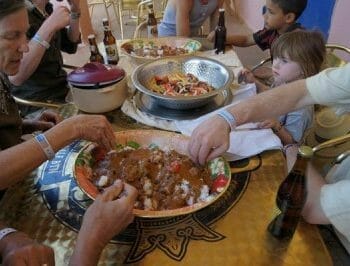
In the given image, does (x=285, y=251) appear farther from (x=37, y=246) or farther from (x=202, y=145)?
(x=37, y=246)

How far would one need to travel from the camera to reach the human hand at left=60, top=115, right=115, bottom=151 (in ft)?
3.40

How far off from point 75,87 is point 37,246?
0.73 m

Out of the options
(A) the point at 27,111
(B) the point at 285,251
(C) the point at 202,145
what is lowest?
(A) the point at 27,111

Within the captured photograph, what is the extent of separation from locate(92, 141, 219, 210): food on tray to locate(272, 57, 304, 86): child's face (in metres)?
0.81

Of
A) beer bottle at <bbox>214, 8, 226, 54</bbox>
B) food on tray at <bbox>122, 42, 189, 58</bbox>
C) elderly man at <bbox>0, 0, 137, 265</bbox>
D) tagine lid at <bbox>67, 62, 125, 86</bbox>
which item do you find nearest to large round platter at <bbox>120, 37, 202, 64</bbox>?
food on tray at <bbox>122, 42, 189, 58</bbox>

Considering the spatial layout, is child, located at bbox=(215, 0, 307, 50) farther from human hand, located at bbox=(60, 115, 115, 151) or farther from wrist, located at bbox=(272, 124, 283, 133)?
human hand, located at bbox=(60, 115, 115, 151)

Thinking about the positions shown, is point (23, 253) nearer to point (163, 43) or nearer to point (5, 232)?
point (5, 232)

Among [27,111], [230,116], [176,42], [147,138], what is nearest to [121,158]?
[147,138]

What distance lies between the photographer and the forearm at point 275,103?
110 cm

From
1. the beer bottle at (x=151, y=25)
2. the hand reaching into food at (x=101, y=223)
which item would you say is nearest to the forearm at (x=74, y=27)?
the beer bottle at (x=151, y=25)

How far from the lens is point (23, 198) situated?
3.17ft

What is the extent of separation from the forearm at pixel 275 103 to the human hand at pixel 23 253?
0.70m

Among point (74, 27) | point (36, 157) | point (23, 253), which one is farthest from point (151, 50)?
point (23, 253)

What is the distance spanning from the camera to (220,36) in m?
1.89
